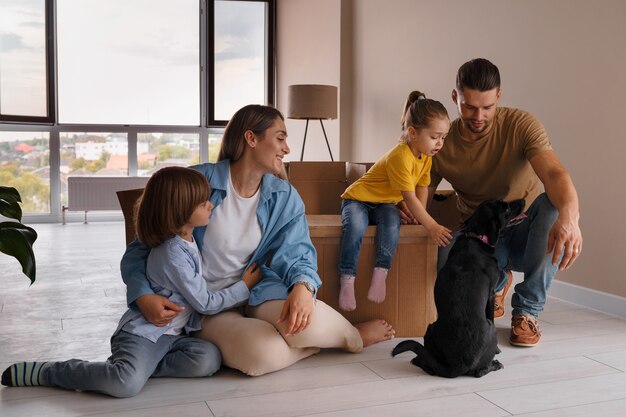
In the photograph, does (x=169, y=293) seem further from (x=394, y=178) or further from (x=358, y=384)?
(x=394, y=178)

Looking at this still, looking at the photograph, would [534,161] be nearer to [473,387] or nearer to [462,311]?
[462,311]

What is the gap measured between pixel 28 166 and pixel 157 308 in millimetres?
5909

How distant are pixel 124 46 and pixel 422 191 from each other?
5707 millimetres

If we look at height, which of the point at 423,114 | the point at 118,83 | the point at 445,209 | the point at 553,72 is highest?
the point at 118,83

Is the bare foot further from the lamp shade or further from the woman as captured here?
the lamp shade

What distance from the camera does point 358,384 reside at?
205cm

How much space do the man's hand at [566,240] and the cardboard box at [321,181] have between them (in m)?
1.57

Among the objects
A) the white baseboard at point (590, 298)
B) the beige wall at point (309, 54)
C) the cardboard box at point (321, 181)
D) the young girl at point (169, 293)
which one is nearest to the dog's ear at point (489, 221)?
the young girl at point (169, 293)

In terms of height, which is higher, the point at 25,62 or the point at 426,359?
the point at 25,62

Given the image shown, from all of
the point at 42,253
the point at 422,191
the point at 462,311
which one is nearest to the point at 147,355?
the point at 462,311

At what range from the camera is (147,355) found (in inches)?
78.2

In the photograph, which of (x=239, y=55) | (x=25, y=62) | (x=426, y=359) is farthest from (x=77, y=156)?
(x=426, y=359)

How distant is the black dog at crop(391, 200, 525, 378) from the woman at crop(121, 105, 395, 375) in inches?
12.4

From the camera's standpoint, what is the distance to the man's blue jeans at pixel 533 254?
8.05 ft
